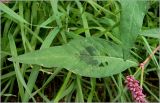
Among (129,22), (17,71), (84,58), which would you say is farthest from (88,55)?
(17,71)

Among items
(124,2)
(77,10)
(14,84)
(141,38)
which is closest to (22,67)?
(14,84)

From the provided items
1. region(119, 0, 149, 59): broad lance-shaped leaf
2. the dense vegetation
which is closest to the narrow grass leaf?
the dense vegetation

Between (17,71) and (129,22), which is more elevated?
(129,22)

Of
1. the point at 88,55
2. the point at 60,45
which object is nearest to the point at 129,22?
the point at 88,55

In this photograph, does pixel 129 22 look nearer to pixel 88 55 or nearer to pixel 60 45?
pixel 88 55

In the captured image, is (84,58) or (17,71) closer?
(84,58)
